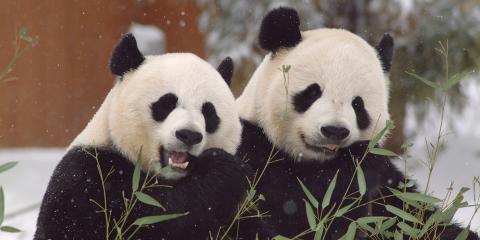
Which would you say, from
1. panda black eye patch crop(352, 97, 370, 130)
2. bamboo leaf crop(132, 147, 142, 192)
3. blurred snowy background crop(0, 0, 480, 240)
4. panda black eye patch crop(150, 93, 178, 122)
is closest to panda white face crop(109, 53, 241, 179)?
panda black eye patch crop(150, 93, 178, 122)

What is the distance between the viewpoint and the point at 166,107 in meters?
2.81

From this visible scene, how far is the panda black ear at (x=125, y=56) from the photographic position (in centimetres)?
291

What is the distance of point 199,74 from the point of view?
2834 millimetres

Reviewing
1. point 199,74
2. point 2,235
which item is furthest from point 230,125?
point 2,235

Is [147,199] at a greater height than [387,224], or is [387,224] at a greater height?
[147,199]

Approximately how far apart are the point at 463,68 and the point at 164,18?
303cm

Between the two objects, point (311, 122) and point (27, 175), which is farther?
point (27, 175)

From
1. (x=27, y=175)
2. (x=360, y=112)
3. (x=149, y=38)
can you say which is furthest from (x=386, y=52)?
(x=27, y=175)

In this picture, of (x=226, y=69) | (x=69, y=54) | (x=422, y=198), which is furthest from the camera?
(x=69, y=54)

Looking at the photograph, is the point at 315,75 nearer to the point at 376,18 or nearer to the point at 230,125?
the point at 230,125

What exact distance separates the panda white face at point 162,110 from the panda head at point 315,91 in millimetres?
449

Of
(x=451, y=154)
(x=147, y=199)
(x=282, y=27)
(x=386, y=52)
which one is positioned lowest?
(x=451, y=154)

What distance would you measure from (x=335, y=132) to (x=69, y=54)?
17.9ft

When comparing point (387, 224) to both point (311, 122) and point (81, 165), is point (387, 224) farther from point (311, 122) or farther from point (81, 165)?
point (81, 165)
